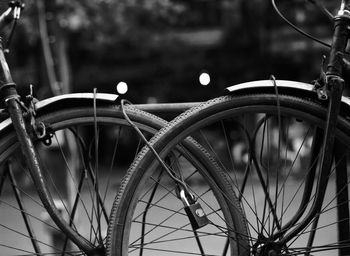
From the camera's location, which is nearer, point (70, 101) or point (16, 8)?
point (70, 101)

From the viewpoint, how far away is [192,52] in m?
17.5

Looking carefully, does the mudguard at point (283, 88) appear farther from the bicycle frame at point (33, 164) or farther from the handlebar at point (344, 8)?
the bicycle frame at point (33, 164)

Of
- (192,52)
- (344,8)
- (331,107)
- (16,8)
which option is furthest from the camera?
(192,52)

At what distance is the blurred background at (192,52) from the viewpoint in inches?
634

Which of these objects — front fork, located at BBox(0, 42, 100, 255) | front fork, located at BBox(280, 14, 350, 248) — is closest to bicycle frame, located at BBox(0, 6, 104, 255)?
front fork, located at BBox(0, 42, 100, 255)

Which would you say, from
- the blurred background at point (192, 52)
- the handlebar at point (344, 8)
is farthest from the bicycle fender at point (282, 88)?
the blurred background at point (192, 52)

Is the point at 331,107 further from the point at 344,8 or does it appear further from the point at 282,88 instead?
the point at 344,8

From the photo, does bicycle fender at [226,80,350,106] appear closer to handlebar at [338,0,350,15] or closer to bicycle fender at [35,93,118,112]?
handlebar at [338,0,350,15]

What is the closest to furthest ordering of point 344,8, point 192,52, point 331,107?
point 331,107, point 344,8, point 192,52

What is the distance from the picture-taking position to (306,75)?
16703 mm

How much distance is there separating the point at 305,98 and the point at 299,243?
12.5 feet

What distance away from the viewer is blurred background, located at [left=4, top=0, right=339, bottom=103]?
1609 centimetres

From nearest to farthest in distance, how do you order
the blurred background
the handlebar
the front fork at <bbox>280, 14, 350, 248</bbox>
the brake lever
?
the front fork at <bbox>280, 14, 350, 248</bbox>, the handlebar, the brake lever, the blurred background

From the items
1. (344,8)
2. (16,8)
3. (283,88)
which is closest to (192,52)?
(16,8)
